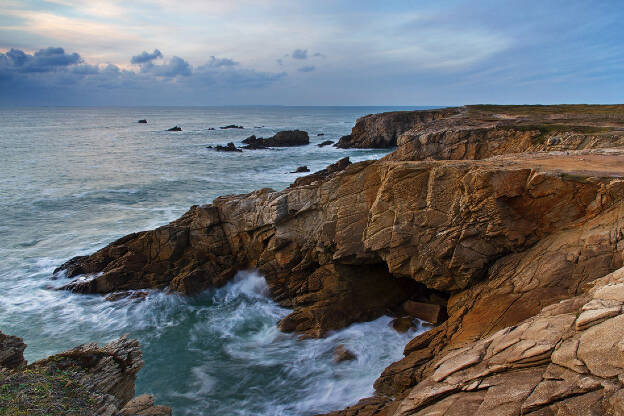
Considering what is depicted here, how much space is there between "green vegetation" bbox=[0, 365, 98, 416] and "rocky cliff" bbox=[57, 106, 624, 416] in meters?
6.27

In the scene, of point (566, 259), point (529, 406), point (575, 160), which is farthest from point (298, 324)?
point (575, 160)

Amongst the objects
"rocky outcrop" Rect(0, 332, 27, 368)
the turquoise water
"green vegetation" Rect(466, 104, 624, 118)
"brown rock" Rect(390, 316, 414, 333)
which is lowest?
the turquoise water

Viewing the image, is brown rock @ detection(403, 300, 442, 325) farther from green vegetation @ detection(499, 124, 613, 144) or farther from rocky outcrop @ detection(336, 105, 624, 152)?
green vegetation @ detection(499, 124, 613, 144)

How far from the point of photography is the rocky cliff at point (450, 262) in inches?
263

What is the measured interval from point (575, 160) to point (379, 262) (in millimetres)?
7535

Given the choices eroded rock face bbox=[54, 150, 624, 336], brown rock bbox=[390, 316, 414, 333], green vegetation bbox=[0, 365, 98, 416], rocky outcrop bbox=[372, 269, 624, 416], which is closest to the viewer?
rocky outcrop bbox=[372, 269, 624, 416]

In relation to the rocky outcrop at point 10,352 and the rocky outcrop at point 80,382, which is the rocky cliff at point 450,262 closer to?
the rocky outcrop at point 80,382

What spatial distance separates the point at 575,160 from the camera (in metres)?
13.3

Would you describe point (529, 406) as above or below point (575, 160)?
below

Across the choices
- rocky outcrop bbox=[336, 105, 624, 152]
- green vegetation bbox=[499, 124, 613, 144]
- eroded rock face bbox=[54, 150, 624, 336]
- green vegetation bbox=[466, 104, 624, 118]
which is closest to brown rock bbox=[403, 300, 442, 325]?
eroded rock face bbox=[54, 150, 624, 336]

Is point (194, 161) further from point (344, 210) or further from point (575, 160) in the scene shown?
point (575, 160)

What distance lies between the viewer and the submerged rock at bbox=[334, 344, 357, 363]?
13.2 metres

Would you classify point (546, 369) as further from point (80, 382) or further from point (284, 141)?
point (284, 141)

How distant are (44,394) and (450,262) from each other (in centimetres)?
1092
